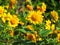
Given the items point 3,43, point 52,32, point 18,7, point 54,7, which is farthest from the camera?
point 54,7

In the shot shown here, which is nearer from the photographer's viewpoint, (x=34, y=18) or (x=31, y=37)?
(x=31, y=37)

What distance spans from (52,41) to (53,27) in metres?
0.23

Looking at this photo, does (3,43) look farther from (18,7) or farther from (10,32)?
(18,7)

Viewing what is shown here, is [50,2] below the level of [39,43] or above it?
above

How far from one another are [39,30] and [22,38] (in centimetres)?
18

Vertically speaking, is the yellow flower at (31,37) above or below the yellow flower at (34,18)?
below

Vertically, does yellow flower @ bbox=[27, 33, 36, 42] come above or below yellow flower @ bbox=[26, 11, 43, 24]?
below

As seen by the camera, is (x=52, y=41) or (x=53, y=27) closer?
(x=52, y=41)

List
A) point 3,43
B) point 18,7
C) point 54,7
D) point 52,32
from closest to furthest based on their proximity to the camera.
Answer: point 3,43 → point 52,32 → point 18,7 → point 54,7

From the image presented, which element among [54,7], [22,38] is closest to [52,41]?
[22,38]

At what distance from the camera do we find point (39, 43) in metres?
2.49

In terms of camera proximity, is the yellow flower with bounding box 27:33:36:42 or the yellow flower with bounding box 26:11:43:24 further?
the yellow flower with bounding box 26:11:43:24

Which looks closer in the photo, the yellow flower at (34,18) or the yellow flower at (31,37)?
the yellow flower at (31,37)

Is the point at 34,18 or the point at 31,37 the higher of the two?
the point at 34,18
